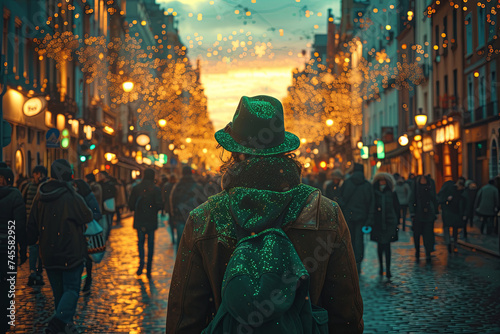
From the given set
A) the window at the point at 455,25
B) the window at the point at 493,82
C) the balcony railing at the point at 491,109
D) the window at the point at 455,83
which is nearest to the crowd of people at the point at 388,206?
the balcony railing at the point at 491,109

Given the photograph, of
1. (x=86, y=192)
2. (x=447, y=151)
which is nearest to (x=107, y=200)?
(x=86, y=192)

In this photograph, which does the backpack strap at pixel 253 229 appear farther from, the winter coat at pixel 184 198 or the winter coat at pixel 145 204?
the winter coat at pixel 184 198

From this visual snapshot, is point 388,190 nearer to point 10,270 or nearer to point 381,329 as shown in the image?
point 381,329

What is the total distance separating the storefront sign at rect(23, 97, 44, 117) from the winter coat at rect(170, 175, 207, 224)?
Result: 11.1 meters

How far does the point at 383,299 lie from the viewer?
36.4ft

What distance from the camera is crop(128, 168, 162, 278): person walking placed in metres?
13.9

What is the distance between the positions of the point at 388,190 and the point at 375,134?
4949 centimetres

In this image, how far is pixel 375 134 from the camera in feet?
206

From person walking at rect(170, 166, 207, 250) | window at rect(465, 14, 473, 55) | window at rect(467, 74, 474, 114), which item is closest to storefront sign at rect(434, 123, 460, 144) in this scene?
window at rect(467, 74, 474, 114)

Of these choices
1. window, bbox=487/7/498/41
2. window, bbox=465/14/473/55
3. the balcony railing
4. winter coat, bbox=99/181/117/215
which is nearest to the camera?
winter coat, bbox=99/181/117/215

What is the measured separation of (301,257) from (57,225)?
5490 millimetres

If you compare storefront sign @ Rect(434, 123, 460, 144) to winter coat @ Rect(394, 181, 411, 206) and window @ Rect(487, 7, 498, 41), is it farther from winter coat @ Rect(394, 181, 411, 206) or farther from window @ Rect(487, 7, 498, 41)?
winter coat @ Rect(394, 181, 411, 206)

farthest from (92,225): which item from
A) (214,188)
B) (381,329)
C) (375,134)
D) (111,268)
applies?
(375,134)

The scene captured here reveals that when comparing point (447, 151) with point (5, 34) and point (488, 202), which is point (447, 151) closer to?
point (488, 202)
